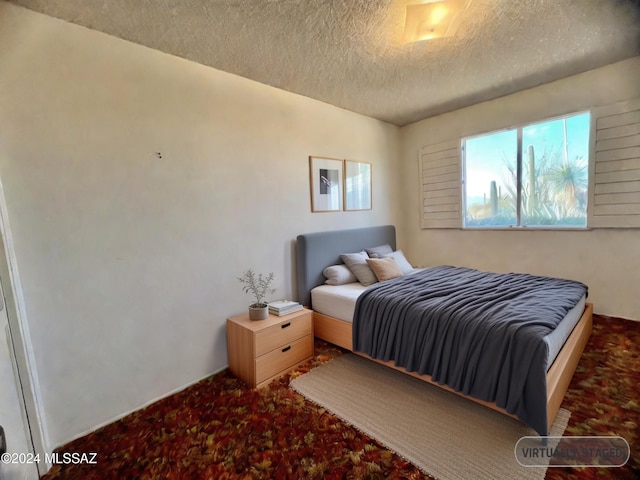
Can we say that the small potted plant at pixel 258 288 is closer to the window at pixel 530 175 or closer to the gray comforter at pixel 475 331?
the gray comforter at pixel 475 331

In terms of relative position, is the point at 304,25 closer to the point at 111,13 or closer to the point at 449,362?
the point at 111,13

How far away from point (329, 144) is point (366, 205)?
3.23ft

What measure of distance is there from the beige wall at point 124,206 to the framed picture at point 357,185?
1.03 meters

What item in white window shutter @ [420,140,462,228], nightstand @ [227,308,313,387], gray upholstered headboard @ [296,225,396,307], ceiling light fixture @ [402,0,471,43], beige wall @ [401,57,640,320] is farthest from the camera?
white window shutter @ [420,140,462,228]

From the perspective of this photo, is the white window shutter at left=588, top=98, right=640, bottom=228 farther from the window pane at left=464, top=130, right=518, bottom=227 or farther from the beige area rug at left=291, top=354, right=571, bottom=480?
the beige area rug at left=291, top=354, right=571, bottom=480

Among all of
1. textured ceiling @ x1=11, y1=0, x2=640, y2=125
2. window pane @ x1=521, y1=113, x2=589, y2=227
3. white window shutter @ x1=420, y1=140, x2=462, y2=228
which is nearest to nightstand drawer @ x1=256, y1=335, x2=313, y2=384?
textured ceiling @ x1=11, y1=0, x2=640, y2=125

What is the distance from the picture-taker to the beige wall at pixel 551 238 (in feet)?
9.01

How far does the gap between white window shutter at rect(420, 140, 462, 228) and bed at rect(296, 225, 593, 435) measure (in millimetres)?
763

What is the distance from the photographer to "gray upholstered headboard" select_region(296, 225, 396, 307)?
9.43ft

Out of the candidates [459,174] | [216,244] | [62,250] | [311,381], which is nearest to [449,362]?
[311,381]

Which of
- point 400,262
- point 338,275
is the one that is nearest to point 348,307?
point 338,275

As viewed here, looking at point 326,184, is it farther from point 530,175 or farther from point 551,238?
point 551,238

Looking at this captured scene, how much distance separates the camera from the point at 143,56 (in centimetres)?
196

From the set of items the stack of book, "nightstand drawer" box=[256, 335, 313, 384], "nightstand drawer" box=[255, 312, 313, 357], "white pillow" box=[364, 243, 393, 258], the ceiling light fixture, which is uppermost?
the ceiling light fixture
